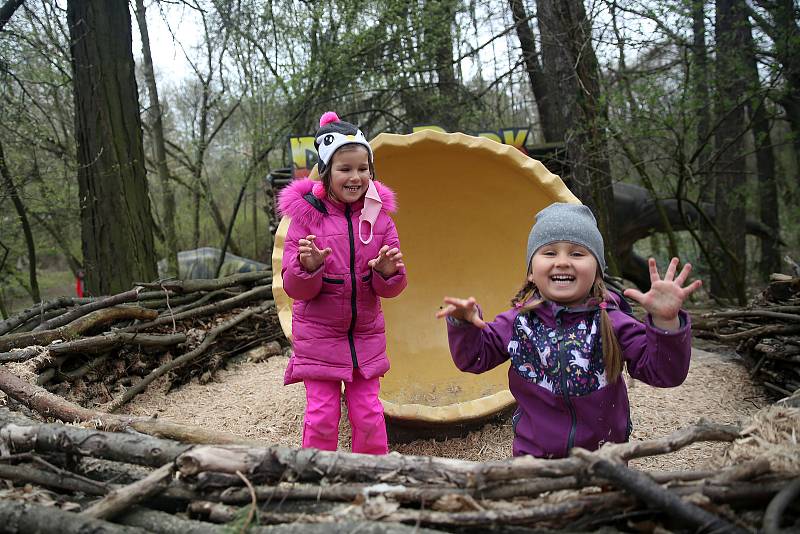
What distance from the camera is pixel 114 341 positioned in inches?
118

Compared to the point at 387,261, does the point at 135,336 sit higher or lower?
lower

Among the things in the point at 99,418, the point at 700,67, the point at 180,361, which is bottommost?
the point at 180,361

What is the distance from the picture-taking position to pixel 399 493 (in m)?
1.14

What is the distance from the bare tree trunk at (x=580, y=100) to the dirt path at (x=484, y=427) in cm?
173

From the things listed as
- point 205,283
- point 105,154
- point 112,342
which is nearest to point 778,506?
point 112,342

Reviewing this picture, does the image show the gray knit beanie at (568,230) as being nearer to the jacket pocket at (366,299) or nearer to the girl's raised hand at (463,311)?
the girl's raised hand at (463,311)

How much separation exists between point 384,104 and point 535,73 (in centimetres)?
187

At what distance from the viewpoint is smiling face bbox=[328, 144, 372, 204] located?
2.22 meters

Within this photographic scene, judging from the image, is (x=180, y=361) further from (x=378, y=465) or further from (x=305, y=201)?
(x=378, y=465)

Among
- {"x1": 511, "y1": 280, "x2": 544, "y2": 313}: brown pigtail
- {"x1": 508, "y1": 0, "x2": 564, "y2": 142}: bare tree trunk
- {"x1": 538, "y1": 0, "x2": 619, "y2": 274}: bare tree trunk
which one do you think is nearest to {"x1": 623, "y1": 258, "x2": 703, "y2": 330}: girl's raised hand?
{"x1": 511, "y1": 280, "x2": 544, "y2": 313}: brown pigtail

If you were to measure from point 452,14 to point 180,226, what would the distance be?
6160 mm

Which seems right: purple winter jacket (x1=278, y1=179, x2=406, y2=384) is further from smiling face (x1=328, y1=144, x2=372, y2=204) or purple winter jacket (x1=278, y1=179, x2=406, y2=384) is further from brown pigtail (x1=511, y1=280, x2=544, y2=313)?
brown pigtail (x1=511, y1=280, x2=544, y2=313)

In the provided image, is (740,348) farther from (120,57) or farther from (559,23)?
(120,57)

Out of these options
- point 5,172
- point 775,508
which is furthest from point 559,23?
point 5,172
